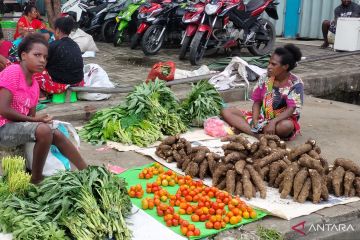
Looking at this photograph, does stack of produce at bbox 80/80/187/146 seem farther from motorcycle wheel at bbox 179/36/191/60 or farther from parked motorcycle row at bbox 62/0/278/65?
motorcycle wheel at bbox 179/36/191/60

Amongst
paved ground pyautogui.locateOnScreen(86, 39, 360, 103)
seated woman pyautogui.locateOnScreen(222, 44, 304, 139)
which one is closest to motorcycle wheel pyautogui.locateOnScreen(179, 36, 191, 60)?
paved ground pyautogui.locateOnScreen(86, 39, 360, 103)

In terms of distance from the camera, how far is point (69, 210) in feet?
11.2

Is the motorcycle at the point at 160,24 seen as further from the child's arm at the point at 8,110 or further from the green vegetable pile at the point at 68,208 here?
the green vegetable pile at the point at 68,208

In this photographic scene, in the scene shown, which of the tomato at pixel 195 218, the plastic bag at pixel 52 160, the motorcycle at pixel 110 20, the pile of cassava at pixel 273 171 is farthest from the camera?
the motorcycle at pixel 110 20

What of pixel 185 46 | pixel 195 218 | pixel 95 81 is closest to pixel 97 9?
pixel 185 46

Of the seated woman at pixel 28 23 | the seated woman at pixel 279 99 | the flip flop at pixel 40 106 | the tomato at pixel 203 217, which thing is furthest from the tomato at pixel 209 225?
the seated woman at pixel 28 23

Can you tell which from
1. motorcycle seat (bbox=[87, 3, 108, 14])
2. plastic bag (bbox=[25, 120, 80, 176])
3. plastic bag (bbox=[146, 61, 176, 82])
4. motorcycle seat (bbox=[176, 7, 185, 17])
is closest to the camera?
plastic bag (bbox=[25, 120, 80, 176])

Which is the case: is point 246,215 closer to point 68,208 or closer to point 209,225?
point 209,225

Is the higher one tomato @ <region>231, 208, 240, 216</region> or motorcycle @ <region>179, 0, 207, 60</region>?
motorcycle @ <region>179, 0, 207, 60</region>

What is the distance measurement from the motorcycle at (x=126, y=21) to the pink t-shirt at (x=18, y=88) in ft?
23.1

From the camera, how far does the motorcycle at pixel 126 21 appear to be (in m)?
11.2

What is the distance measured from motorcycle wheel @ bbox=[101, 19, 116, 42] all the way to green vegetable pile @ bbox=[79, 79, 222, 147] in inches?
244

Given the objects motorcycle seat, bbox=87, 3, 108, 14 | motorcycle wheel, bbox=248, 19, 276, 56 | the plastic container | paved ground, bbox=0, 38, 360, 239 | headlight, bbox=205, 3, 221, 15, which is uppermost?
headlight, bbox=205, 3, 221, 15

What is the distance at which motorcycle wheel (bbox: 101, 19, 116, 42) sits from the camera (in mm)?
12109
